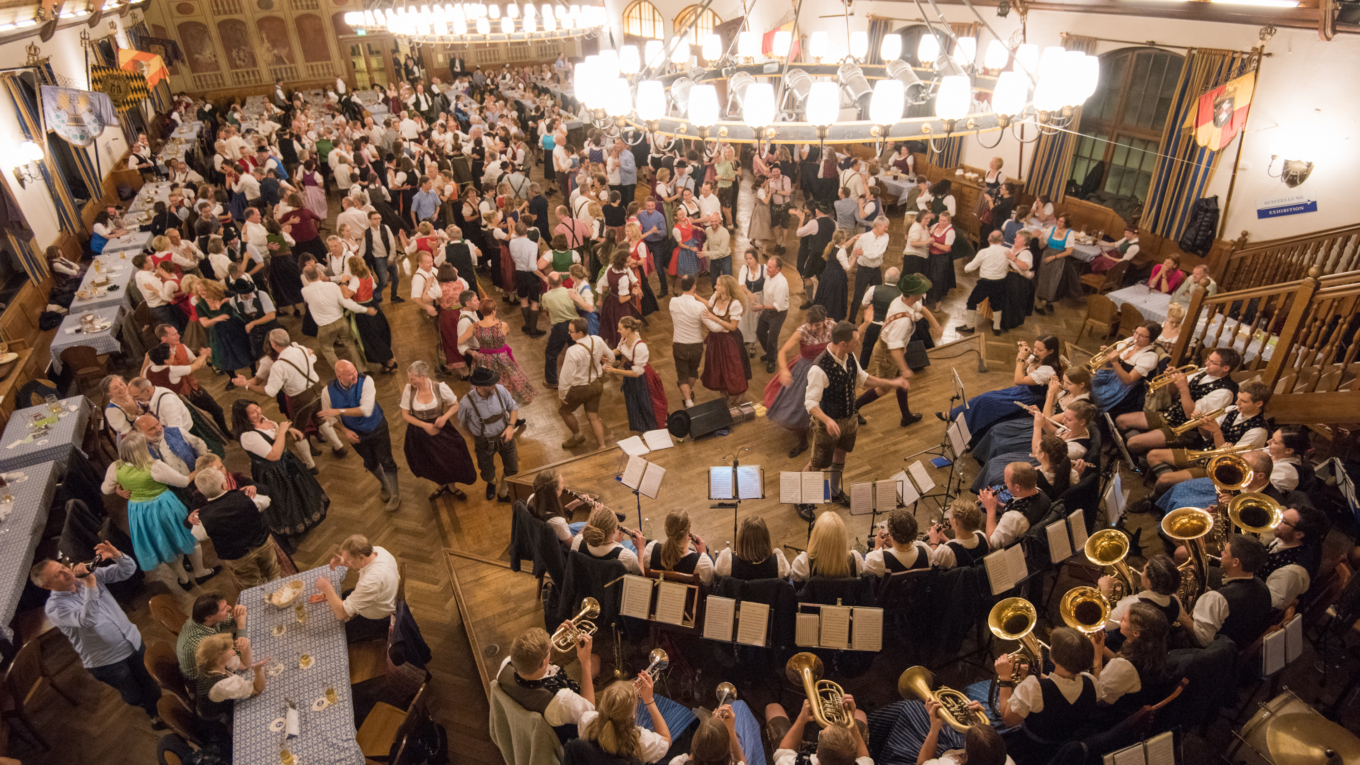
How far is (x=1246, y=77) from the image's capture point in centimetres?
719

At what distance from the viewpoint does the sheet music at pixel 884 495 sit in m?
4.21

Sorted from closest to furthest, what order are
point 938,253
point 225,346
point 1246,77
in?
point 225,346, point 1246,77, point 938,253

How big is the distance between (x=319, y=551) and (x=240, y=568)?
957 mm

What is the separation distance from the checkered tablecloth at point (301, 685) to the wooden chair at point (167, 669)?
0.34 m

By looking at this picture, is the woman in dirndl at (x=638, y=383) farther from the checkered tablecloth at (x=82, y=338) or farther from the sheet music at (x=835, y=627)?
the checkered tablecloth at (x=82, y=338)

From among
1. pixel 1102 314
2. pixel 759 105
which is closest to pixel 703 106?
pixel 759 105

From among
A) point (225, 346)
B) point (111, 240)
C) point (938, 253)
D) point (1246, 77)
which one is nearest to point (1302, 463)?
point (938, 253)

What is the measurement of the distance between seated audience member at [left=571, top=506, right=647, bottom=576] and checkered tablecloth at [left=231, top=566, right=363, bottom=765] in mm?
1360

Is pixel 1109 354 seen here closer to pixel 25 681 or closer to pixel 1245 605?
pixel 1245 605

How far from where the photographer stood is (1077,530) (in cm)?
398

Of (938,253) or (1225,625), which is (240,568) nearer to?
(1225,625)

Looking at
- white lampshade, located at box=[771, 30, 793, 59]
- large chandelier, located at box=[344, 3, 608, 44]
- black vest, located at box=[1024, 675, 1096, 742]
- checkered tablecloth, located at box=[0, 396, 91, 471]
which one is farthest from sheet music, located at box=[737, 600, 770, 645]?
large chandelier, located at box=[344, 3, 608, 44]

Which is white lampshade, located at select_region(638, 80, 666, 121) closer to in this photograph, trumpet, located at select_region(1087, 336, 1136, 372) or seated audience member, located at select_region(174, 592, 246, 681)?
seated audience member, located at select_region(174, 592, 246, 681)

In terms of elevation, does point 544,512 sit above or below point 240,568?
above
